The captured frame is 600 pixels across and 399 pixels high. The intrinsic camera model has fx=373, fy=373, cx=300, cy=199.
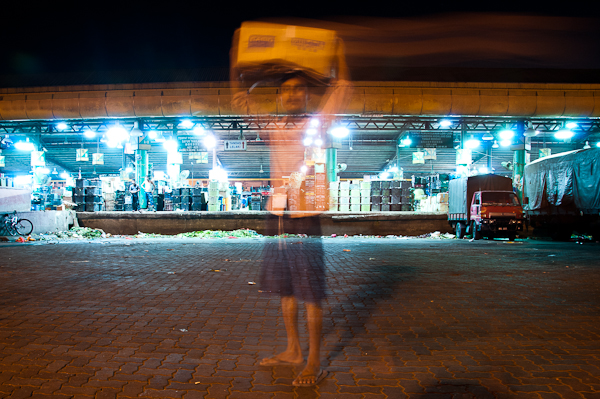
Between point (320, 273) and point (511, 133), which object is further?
point (511, 133)

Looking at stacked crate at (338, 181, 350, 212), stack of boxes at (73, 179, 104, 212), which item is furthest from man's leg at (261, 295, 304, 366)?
stack of boxes at (73, 179, 104, 212)

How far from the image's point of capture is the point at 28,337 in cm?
350

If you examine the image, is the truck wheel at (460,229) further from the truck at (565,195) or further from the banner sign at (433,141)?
the banner sign at (433,141)

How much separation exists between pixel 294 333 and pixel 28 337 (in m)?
2.59

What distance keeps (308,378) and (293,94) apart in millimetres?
1975

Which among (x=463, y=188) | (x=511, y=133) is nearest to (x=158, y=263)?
(x=463, y=188)

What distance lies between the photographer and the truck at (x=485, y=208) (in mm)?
15562

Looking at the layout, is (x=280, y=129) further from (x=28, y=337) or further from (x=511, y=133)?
(x=511, y=133)

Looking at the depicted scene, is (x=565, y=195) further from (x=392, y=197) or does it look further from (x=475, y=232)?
(x=392, y=197)

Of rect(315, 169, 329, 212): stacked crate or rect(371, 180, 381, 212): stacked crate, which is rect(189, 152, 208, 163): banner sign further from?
rect(371, 180, 381, 212): stacked crate

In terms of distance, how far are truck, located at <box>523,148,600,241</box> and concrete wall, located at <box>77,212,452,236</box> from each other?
5.22 meters

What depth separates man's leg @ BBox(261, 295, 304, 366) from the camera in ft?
9.34

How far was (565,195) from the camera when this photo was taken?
15.9 metres

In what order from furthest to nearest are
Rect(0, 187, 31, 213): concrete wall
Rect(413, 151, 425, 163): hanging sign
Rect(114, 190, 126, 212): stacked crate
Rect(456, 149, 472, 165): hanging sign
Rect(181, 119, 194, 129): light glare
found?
Rect(413, 151, 425, 163): hanging sign → Rect(181, 119, 194, 129): light glare → Rect(456, 149, 472, 165): hanging sign → Rect(114, 190, 126, 212): stacked crate → Rect(0, 187, 31, 213): concrete wall
